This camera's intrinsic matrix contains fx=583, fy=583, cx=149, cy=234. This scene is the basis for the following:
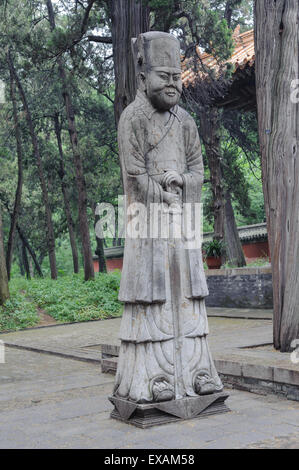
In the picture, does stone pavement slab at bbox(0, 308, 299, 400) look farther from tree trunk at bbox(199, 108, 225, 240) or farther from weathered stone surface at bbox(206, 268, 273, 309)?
tree trunk at bbox(199, 108, 225, 240)

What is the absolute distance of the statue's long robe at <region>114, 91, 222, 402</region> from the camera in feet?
16.7

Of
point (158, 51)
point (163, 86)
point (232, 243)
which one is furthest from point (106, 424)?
point (232, 243)

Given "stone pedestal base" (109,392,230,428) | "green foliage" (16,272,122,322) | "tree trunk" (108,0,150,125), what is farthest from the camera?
"green foliage" (16,272,122,322)

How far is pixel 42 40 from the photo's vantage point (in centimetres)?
1549

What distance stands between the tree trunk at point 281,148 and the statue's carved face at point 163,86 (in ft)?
7.79

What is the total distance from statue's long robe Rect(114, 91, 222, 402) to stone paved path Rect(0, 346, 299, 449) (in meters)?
0.38

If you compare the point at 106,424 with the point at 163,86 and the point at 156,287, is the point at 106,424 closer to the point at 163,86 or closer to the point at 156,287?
the point at 156,287

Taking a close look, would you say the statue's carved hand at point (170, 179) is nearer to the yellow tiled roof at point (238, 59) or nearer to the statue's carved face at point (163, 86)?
the statue's carved face at point (163, 86)

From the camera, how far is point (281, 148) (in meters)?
7.22

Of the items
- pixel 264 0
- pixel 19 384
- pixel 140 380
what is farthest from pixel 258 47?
pixel 19 384

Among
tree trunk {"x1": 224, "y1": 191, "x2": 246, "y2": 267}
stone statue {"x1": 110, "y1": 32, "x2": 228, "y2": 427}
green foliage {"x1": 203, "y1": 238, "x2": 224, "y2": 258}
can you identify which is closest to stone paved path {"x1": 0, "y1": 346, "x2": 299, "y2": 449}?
stone statue {"x1": 110, "y1": 32, "x2": 228, "y2": 427}

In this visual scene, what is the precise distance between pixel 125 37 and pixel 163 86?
8.47m

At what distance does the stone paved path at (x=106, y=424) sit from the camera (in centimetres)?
443
